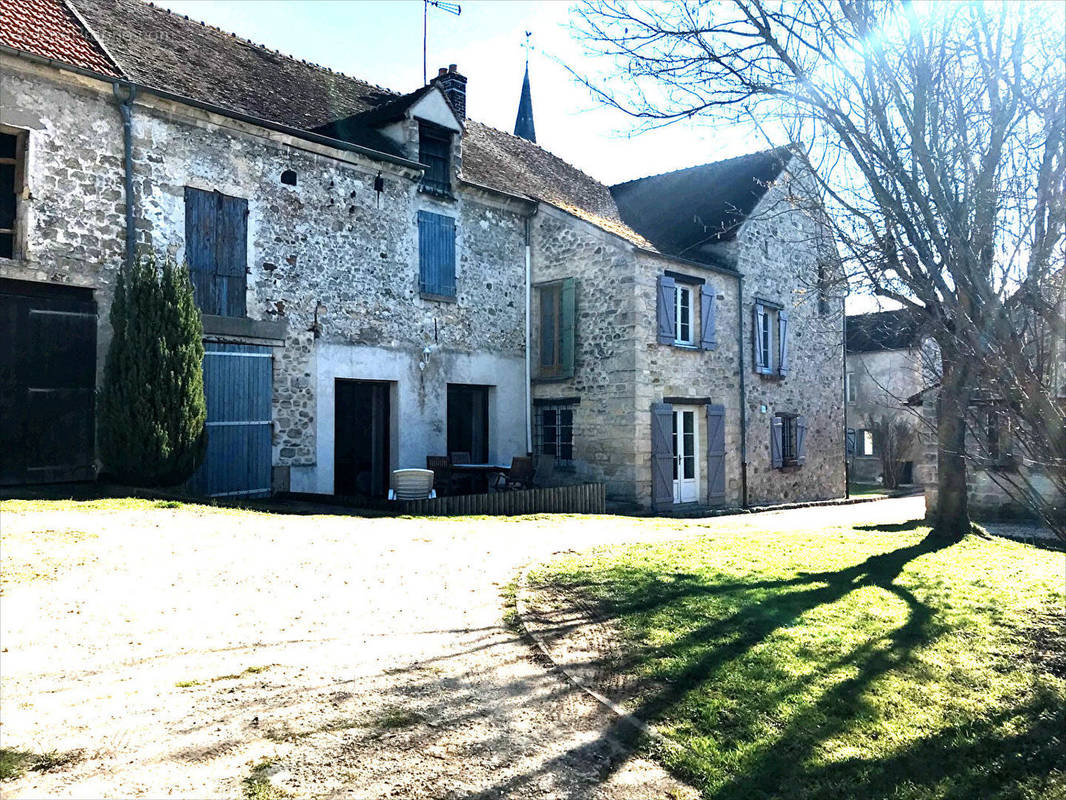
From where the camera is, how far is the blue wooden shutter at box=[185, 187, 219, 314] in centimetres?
1199

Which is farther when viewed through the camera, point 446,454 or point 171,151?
point 446,454

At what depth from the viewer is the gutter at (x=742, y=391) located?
59.3 feet

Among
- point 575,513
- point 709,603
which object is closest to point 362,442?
point 575,513

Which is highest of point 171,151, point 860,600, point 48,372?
point 171,151

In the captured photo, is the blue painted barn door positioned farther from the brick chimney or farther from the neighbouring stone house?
the neighbouring stone house

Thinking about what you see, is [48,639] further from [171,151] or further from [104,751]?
[171,151]

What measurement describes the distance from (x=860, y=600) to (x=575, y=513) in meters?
6.94

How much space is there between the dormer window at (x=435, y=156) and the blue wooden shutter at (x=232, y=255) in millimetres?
3918

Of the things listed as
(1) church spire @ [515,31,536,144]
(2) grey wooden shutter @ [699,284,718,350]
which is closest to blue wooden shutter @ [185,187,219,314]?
(2) grey wooden shutter @ [699,284,718,350]

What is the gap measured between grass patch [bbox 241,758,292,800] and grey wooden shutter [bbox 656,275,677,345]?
529 inches

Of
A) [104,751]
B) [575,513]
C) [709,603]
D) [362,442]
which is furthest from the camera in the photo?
[362,442]

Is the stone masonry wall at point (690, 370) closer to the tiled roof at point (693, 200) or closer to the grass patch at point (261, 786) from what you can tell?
the tiled roof at point (693, 200)

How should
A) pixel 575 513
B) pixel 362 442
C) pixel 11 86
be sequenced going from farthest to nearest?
pixel 362 442, pixel 575 513, pixel 11 86

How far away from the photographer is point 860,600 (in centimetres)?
696
